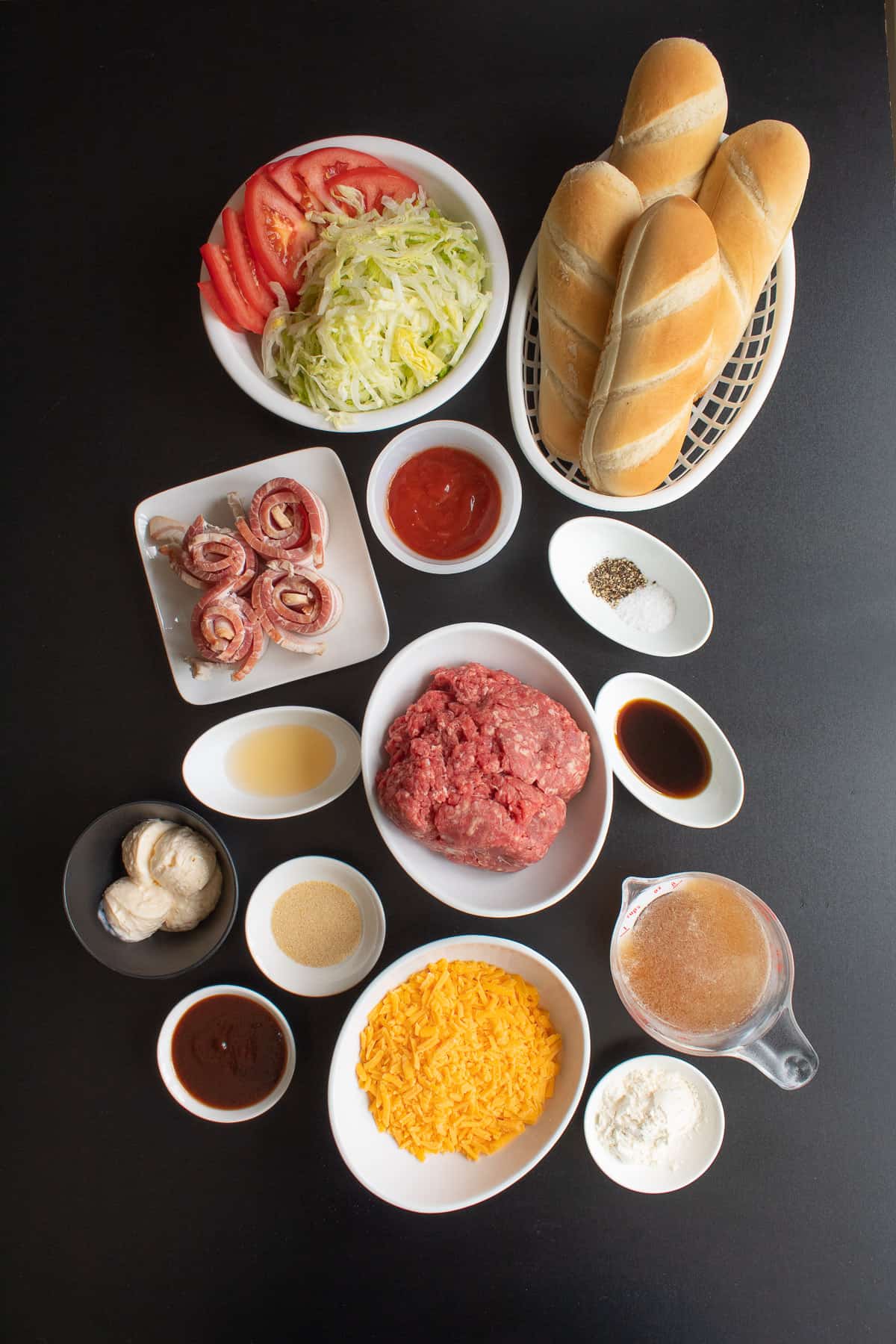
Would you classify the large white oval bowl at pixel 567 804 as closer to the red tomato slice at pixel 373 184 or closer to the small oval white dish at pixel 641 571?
the small oval white dish at pixel 641 571

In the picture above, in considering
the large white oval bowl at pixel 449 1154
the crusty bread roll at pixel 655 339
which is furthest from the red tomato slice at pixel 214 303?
the large white oval bowl at pixel 449 1154

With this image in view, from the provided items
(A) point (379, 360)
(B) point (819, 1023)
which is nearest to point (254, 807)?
(A) point (379, 360)

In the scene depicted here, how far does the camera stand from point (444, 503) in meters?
2.09

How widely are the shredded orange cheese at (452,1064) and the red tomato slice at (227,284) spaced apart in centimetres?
164

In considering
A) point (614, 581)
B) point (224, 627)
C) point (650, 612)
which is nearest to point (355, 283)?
point (224, 627)

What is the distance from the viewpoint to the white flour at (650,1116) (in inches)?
79.5

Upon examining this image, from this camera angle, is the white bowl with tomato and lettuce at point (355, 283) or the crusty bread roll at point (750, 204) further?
→ the white bowl with tomato and lettuce at point (355, 283)

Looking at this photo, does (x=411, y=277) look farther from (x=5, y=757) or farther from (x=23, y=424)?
(x=5, y=757)

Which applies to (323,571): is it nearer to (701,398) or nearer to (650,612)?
(650,612)

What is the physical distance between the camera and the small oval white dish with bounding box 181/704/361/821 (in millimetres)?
2078

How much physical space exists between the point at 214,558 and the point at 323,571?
269mm

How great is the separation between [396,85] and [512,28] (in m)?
0.34

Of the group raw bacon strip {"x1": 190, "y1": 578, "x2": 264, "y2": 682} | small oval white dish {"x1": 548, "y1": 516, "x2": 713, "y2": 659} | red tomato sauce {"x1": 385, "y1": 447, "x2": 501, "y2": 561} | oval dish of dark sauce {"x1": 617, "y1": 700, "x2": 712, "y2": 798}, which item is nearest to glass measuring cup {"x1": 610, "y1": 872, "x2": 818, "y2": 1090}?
oval dish of dark sauce {"x1": 617, "y1": 700, "x2": 712, "y2": 798}

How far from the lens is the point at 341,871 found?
6.88 feet
